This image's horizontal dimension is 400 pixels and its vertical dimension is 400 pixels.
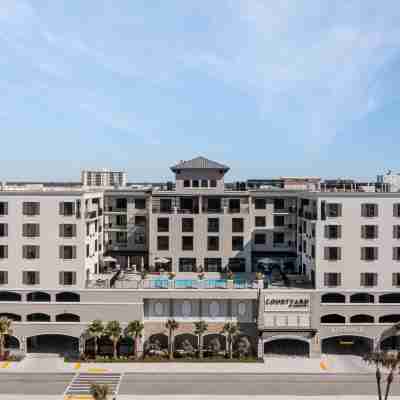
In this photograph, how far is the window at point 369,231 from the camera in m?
61.1

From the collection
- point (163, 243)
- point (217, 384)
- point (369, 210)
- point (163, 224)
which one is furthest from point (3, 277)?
point (369, 210)

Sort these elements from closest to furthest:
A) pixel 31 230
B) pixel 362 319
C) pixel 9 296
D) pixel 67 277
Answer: pixel 362 319, pixel 67 277, pixel 31 230, pixel 9 296

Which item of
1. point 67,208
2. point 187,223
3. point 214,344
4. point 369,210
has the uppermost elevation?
point 67,208

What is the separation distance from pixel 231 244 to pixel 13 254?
28.6 metres

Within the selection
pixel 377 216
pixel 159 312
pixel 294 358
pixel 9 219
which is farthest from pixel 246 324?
pixel 9 219

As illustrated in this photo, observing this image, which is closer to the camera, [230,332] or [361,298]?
[230,332]

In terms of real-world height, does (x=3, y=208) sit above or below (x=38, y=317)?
above

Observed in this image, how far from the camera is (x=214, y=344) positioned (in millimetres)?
59375

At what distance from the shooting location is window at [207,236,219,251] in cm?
7244

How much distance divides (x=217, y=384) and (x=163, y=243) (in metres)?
25.4

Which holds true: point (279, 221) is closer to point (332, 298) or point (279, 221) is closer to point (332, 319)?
point (332, 298)

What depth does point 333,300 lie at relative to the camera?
204ft

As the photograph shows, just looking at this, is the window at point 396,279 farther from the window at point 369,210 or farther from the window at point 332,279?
the window at point 369,210

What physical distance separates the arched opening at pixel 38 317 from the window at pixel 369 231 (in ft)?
125
